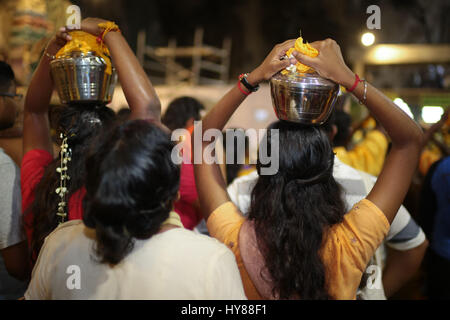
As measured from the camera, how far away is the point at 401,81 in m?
9.77

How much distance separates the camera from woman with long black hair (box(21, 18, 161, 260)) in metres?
1.42

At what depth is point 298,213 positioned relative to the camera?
1269mm

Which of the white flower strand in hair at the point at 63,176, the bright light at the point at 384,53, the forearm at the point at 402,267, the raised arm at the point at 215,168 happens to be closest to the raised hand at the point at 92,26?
the white flower strand in hair at the point at 63,176

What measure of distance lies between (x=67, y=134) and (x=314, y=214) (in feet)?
3.14

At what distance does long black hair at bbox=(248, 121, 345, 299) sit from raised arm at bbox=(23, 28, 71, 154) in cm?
101

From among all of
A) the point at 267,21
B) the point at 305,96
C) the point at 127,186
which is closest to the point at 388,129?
the point at 305,96

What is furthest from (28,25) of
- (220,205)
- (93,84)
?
(220,205)

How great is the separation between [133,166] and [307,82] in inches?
26.2

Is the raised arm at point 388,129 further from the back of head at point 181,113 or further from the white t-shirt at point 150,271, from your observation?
the back of head at point 181,113

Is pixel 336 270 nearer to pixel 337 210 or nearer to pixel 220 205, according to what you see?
pixel 337 210

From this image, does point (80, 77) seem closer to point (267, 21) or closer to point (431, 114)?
point (431, 114)

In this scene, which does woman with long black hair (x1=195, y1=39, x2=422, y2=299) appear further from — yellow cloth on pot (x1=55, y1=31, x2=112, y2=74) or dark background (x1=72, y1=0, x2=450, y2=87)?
dark background (x1=72, y1=0, x2=450, y2=87)

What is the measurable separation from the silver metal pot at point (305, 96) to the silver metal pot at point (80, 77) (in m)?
0.71

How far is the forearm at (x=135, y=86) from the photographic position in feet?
4.62
